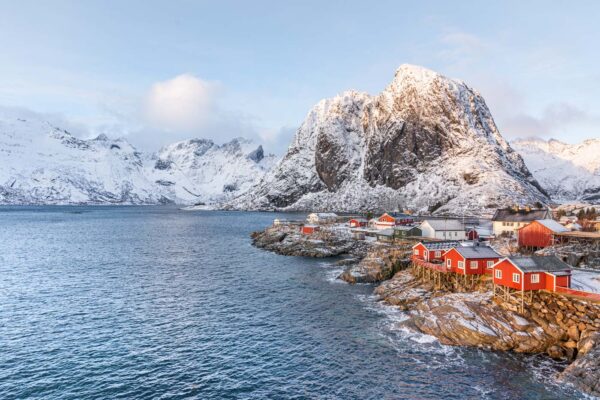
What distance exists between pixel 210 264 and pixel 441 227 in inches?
2032

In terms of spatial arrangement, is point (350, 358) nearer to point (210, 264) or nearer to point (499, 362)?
point (499, 362)

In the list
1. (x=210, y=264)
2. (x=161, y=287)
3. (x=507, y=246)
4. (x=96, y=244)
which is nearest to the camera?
(x=161, y=287)

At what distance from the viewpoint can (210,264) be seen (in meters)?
86.1

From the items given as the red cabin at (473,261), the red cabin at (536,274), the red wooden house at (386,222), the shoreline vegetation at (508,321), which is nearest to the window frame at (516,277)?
the red cabin at (536,274)

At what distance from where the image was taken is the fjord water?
105 feet

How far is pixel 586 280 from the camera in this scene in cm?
4809

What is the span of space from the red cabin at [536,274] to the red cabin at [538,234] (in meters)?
26.8

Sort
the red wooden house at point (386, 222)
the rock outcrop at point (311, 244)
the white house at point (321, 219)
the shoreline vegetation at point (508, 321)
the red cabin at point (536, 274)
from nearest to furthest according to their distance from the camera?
1. the shoreline vegetation at point (508, 321)
2. the red cabin at point (536, 274)
3. the rock outcrop at point (311, 244)
4. the red wooden house at point (386, 222)
5. the white house at point (321, 219)

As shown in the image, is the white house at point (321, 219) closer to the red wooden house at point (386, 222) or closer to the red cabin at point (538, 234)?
the red wooden house at point (386, 222)

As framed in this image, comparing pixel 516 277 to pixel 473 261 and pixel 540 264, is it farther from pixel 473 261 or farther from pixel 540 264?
pixel 473 261

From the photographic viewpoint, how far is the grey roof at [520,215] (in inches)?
3230

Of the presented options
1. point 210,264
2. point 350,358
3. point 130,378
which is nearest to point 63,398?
point 130,378

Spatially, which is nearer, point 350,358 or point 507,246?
point 350,358

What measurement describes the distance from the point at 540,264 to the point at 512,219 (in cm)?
4910
